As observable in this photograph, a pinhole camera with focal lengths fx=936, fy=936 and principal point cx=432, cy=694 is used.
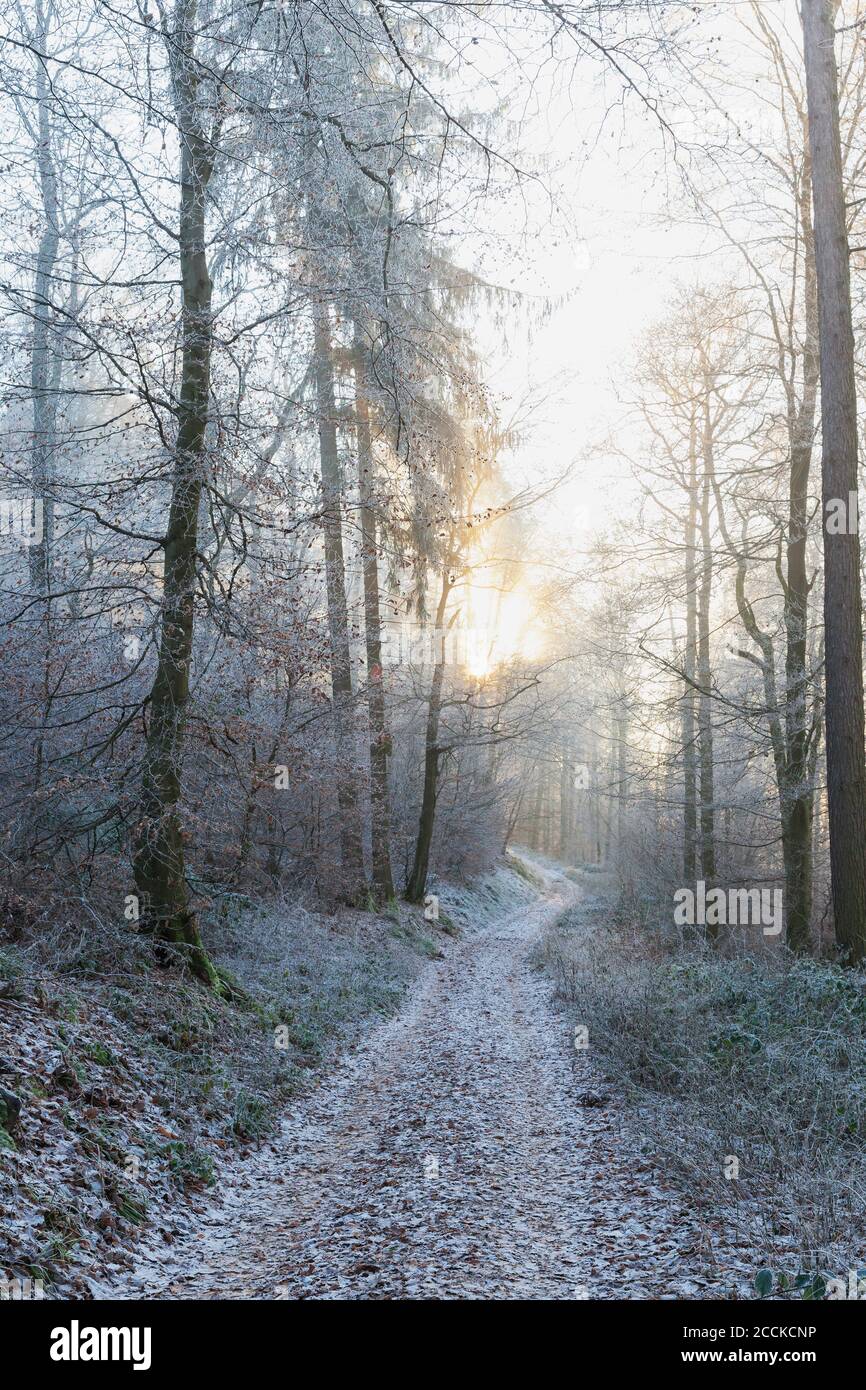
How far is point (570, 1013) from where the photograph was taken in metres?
11.2

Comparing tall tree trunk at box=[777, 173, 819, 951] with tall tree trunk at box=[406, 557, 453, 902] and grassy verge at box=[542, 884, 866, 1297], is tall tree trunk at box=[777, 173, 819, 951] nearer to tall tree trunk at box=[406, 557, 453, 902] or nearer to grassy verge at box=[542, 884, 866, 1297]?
grassy verge at box=[542, 884, 866, 1297]

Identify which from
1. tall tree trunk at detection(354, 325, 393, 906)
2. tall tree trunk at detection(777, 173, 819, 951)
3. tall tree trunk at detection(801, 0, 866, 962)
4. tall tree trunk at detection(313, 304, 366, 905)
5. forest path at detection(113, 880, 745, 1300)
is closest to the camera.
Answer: forest path at detection(113, 880, 745, 1300)

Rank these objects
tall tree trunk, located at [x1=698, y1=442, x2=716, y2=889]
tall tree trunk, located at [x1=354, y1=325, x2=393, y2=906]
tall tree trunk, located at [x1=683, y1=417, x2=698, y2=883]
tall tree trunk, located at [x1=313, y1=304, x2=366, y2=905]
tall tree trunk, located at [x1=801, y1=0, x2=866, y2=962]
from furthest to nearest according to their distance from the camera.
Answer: tall tree trunk, located at [x1=354, y1=325, x2=393, y2=906] → tall tree trunk, located at [x1=698, y1=442, x2=716, y2=889] → tall tree trunk, located at [x1=683, y1=417, x2=698, y2=883] → tall tree trunk, located at [x1=313, y1=304, x2=366, y2=905] → tall tree trunk, located at [x1=801, y1=0, x2=866, y2=962]

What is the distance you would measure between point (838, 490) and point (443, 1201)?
712 cm

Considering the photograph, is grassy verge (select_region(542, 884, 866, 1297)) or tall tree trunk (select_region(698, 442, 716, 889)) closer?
grassy verge (select_region(542, 884, 866, 1297))

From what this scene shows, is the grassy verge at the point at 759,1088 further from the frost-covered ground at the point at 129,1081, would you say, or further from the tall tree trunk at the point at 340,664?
the tall tree trunk at the point at 340,664

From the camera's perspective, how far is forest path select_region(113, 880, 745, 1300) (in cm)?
460

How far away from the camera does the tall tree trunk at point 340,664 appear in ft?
45.9

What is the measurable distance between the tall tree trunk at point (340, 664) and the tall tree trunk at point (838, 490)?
619 centimetres

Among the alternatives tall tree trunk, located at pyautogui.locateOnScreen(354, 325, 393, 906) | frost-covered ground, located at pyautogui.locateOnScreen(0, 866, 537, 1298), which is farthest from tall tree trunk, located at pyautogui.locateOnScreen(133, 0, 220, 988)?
tall tree trunk, located at pyautogui.locateOnScreen(354, 325, 393, 906)

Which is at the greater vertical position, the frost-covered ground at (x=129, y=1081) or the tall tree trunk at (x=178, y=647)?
the tall tree trunk at (x=178, y=647)

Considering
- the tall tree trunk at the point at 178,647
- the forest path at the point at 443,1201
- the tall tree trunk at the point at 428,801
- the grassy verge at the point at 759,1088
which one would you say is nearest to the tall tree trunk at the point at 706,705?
the grassy verge at the point at 759,1088

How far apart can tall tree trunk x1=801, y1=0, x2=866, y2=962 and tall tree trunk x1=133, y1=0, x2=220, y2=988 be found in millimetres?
5862
